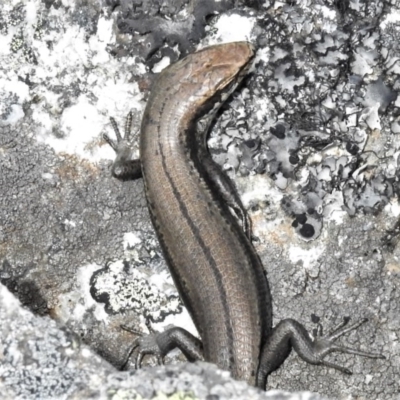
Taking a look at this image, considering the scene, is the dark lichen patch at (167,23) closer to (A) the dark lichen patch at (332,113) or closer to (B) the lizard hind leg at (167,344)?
(A) the dark lichen patch at (332,113)

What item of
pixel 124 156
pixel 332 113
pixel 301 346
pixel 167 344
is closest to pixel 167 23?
pixel 124 156

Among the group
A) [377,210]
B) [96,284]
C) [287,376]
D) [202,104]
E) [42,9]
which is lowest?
[287,376]

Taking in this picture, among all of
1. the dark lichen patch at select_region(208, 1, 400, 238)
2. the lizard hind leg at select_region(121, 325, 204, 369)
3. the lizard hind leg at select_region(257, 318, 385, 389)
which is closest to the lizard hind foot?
the lizard hind leg at select_region(121, 325, 204, 369)

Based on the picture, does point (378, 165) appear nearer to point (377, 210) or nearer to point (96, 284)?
point (377, 210)

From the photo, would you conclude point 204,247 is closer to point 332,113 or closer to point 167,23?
point 332,113

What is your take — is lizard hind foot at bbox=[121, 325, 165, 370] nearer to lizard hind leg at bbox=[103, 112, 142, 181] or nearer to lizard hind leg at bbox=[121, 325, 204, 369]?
lizard hind leg at bbox=[121, 325, 204, 369]

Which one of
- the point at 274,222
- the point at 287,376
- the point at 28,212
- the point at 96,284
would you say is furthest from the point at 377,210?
the point at 28,212

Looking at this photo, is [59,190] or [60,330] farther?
[59,190]

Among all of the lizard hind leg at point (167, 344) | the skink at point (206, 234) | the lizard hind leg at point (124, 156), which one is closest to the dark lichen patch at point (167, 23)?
the skink at point (206, 234)
